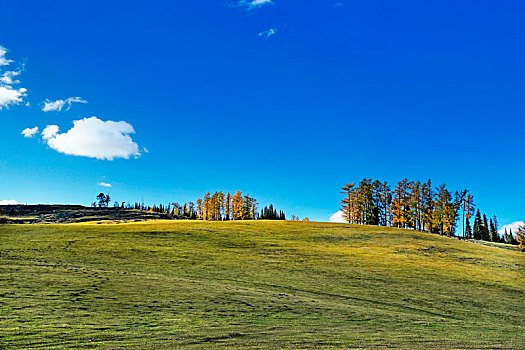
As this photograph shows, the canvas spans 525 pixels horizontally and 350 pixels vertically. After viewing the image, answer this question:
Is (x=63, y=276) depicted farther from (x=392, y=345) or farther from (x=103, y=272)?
(x=392, y=345)

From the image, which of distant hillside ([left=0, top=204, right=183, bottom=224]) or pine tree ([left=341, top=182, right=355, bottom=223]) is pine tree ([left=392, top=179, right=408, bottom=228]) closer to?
pine tree ([left=341, top=182, right=355, bottom=223])

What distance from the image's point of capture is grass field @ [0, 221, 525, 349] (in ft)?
46.1

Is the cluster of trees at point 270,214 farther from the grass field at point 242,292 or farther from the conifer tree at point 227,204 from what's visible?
the grass field at point 242,292

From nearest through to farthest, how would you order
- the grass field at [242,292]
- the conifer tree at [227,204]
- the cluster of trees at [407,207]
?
the grass field at [242,292]
the cluster of trees at [407,207]
the conifer tree at [227,204]

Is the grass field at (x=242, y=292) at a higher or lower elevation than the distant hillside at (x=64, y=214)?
lower

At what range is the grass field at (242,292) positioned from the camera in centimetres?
1405

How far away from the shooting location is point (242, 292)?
915 inches

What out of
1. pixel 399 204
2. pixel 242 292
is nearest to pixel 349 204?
pixel 399 204

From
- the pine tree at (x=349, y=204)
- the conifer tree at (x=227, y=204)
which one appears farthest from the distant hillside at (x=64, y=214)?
the pine tree at (x=349, y=204)

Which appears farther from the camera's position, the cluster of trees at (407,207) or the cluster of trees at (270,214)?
the cluster of trees at (270,214)

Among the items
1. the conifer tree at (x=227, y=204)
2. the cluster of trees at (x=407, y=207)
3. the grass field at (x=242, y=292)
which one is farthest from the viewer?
the conifer tree at (x=227, y=204)

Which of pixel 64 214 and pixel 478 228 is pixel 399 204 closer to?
pixel 478 228

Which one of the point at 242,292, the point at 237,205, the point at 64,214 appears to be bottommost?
the point at 242,292

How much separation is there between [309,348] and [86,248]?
107ft
